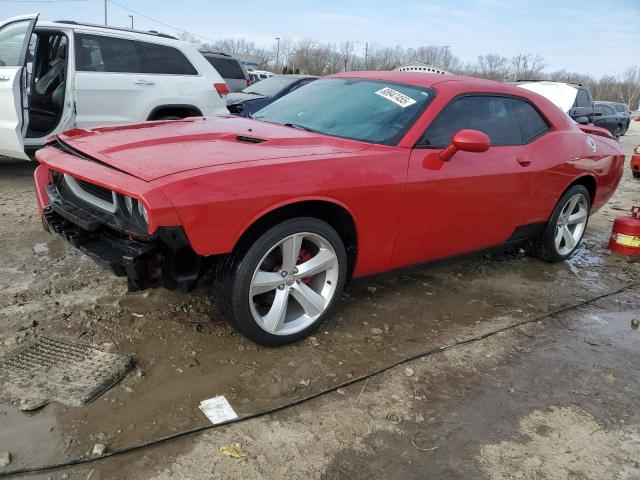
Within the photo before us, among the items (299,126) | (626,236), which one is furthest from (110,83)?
(626,236)

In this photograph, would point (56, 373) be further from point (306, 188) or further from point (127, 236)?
point (306, 188)

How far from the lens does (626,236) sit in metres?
5.31

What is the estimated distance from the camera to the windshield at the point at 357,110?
3340 millimetres

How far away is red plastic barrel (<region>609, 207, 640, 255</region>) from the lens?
5.27m

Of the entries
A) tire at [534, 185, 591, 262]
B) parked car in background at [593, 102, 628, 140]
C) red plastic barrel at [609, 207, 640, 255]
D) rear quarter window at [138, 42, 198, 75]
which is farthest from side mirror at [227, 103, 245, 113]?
parked car in background at [593, 102, 628, 140]

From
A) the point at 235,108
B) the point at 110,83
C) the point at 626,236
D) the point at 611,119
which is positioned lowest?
the point at 626,236

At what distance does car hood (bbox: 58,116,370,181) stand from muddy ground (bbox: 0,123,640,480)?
3.10 ft

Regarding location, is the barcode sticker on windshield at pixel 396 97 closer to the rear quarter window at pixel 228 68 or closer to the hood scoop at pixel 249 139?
the hood scoop at pixel 249 139

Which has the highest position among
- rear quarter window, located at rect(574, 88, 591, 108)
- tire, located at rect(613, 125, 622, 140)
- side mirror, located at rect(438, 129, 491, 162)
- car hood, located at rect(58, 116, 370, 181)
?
rear quarter window, located at rect(574, 88, 591, 108)

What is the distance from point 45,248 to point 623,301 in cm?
461

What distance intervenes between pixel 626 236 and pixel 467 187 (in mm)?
2764

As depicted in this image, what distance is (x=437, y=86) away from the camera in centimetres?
362

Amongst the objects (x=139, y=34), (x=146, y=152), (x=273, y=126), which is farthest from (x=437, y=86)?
(x=139, y=34)

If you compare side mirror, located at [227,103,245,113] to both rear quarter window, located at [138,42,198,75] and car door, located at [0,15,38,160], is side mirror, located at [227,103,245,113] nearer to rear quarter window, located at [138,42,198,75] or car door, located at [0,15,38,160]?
rear quarter window, located at [138,42,198,75]
